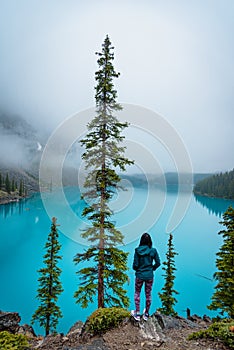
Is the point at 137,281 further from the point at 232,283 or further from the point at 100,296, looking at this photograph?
the point at 232,283

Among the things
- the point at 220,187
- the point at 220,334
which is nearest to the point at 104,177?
the point at 220,334

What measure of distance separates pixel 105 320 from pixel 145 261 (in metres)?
2.09

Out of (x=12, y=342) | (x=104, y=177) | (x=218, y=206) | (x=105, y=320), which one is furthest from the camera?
(x=218, y=206)

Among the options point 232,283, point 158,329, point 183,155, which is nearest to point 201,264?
Result: point 232,283

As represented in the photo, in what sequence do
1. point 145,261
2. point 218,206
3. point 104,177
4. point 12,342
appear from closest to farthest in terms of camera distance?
point 12,342
point 145,261
point 104,177
point 218,206

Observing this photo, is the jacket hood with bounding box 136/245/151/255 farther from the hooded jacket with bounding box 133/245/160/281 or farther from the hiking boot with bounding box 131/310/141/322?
the hiking boot with bounding box 131/310/141/322

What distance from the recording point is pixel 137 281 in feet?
19.3

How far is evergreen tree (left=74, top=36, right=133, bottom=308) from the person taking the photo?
8297mm

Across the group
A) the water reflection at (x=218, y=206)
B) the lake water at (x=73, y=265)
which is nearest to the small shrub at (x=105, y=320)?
the lake water at (x=73, y=265)

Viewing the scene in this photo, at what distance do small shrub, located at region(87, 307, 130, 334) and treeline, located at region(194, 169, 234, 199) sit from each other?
118802 millimetres

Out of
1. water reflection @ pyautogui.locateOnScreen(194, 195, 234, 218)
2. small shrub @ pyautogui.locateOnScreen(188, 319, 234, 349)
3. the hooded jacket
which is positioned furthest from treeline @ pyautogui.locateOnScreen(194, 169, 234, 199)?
the hooded jacket

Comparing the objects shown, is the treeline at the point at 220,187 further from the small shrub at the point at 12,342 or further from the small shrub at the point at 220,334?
the small shrub at the point at 12,342

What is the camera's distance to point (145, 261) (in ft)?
18.7

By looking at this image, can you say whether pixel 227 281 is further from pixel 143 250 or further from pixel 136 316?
pixel 143 250
